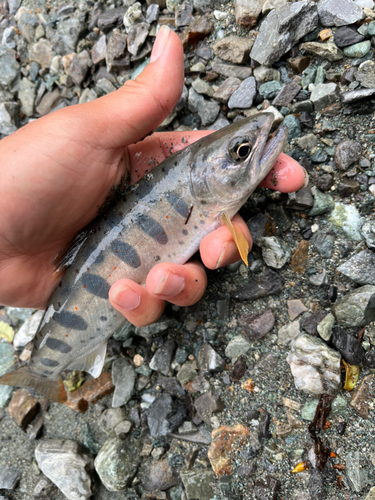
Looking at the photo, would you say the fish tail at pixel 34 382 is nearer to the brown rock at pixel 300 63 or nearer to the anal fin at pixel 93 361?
the anal fin at pixel 93 361

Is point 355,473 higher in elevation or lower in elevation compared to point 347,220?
lower

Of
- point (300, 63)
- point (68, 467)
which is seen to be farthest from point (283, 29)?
point (68, 467)

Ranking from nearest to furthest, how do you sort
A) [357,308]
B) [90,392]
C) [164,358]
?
[357,308] → [164,358] → [90,392]

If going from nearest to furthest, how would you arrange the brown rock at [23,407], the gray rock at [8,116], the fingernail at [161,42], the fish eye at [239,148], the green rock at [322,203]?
the fish eye at [239,148] < the fingernail at [161,42] < the green rock at [322,203] < the brown rock at [23,407] < the gray rock at [8,116]

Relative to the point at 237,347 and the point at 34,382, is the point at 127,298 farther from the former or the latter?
the point at 34,382

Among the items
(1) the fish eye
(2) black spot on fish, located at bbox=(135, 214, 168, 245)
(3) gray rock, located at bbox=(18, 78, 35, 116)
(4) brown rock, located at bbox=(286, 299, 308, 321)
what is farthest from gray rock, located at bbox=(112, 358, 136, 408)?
(3) gray rock, located at bbox=(18, 78, 35, 116)

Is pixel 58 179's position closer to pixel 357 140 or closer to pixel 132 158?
pixel 132 158

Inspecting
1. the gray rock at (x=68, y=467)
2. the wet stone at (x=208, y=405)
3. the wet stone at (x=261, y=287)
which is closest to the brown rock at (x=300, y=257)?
the wet stone at (x=261, y=287)

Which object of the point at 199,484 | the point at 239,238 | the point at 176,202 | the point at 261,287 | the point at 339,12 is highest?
the point at 339,12
